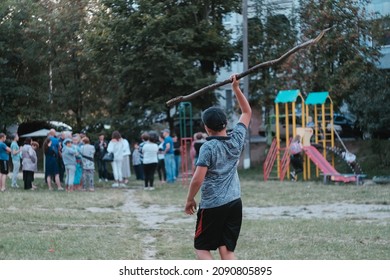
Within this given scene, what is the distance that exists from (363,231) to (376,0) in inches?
699

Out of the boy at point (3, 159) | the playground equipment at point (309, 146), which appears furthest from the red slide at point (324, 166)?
the boy at point (3, 159)

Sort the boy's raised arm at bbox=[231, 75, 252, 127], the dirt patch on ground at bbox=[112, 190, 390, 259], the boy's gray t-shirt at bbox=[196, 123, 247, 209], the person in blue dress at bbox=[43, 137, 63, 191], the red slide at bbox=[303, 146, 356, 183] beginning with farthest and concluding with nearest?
the red slide at bbox=[303, 146, 356, 183] → the person in blue dress at bbox=[43, 137, 63, 191] → the dirt patch on ground at bbox=[112, 190, 390, 259] → the boy's raised arm at bbox=[231, 75, 252, 127] → the boy's gray t-shirt at bbox=[196, 123, 247, 209]

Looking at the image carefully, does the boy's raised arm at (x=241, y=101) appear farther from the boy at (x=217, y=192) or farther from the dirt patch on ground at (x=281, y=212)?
the dirt patch on ground at (x=281, y=212)

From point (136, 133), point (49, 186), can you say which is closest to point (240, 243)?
point (49, 186)

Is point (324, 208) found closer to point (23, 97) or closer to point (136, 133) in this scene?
point (136, 133)

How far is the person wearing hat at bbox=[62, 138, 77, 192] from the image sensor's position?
71.0ft

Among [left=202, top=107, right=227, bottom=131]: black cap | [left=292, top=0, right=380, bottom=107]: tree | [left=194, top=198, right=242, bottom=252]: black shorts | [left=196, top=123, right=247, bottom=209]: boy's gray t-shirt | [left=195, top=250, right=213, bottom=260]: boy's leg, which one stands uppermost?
[left=292, top=0, right=380, bottom=107]: tree

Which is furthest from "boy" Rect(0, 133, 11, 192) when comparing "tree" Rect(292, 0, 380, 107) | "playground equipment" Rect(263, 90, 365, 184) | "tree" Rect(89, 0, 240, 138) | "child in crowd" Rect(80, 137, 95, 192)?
"tree" Rect(292, 0, 380, 107)

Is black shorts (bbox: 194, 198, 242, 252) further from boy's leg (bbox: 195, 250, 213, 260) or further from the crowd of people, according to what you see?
the crowd of people

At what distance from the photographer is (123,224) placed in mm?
14023

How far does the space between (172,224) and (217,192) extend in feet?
22.6

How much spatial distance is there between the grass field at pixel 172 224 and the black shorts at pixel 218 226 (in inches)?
102

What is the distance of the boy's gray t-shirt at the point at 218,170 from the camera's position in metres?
7.36

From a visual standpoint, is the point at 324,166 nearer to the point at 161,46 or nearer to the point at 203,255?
the point at 161,46
